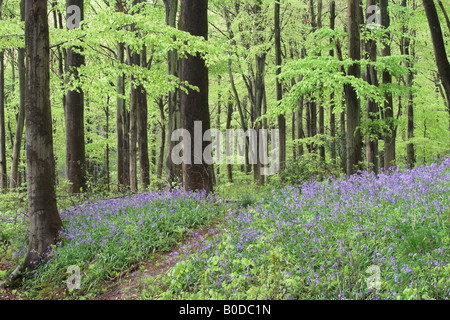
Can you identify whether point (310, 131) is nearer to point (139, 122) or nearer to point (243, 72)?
point (243, 72)

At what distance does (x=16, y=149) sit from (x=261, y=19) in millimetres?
12842

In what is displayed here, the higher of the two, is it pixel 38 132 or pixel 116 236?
pixel 38 132

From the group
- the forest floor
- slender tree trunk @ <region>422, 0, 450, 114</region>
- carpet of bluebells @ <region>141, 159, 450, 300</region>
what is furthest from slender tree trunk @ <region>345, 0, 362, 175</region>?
the forest floor

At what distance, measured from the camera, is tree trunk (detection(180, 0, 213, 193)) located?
7.57m

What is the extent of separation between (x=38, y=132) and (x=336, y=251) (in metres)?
4.85

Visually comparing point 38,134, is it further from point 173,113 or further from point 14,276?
point 173,113

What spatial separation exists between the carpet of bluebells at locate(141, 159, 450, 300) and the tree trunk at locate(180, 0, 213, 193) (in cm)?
230

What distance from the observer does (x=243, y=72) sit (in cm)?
1739

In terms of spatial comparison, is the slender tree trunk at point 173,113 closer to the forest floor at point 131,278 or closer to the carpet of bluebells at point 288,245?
the carpet of bluebells at point 288,245

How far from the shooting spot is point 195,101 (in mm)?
7590

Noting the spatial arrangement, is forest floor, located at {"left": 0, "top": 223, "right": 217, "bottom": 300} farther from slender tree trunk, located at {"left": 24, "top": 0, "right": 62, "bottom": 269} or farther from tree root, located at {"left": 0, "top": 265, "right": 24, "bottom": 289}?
slender tree trunk, located at {"left": 24, "top": 0, "right": 62, "bottom": 269}

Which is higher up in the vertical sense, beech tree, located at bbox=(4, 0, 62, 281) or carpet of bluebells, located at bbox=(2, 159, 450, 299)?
beech tree, located at bbox=(4, 0, 62, 281)

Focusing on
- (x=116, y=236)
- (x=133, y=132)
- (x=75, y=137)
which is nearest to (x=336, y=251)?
(x=116, y=236)
